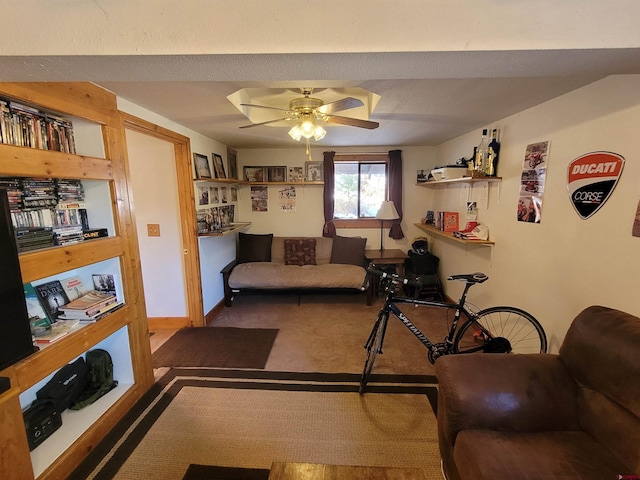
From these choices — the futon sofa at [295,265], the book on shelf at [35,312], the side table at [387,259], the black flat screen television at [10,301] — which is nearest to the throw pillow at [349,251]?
the futon sofa at [295,265]

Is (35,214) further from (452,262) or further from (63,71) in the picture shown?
(452,262)

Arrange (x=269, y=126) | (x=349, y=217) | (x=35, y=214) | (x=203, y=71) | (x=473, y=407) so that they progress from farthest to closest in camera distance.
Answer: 1. (x=349, y=217)
2. (x=269, y=126)
3. (x=35, y=214)
4. (x=473, y=407)
5. (x=203, y=71)

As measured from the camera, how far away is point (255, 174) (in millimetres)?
4707

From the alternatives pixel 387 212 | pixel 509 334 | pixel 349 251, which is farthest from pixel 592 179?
pixel 349 251

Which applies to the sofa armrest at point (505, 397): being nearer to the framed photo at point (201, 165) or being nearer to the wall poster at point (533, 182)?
the wall poster at point (533, 182)

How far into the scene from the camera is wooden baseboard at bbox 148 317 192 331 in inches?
133

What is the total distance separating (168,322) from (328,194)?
2853 millimetres

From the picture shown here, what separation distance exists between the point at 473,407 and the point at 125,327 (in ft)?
7.32

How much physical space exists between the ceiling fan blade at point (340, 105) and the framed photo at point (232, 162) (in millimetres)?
2621

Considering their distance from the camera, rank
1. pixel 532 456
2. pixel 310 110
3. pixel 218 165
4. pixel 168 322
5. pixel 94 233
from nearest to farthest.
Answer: pixel 532 456 → pixel 94 233 → pixel 310 110 → pixel 168 322 → pixel 218 165

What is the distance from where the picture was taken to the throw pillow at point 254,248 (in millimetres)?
4438

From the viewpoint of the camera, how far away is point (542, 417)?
1.34 meters

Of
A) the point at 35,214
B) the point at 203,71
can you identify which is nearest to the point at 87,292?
the point at 35,214

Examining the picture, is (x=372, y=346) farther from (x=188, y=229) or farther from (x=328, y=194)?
(x=328, y=194)
